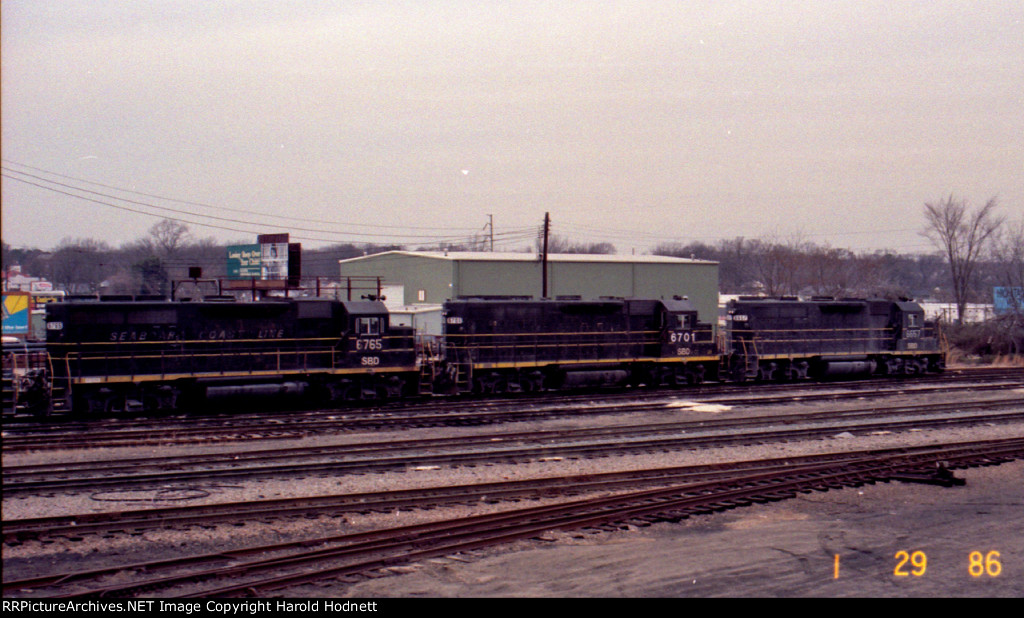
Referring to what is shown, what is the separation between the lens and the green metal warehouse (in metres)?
46.2

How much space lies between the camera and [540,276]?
153ft

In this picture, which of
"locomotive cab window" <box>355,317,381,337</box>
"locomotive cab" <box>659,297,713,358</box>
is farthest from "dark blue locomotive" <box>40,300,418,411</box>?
"locomotive cab" <box>659,297,713,358</box>

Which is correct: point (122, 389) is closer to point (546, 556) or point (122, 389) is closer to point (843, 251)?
point (546, 556)

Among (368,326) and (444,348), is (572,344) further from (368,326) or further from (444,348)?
(368,326)

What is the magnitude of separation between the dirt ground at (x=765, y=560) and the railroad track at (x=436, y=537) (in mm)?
312

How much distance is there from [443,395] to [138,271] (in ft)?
39.3

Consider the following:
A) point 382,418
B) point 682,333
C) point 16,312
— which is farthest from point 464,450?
point 682,333

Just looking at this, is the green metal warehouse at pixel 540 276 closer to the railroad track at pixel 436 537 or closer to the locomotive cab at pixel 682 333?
the locomotive cab at pixel 682 333

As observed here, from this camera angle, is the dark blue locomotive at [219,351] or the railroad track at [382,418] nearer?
the railroad track at [382,418]

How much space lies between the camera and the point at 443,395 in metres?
25.9

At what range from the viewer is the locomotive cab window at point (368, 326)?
23.0 meters

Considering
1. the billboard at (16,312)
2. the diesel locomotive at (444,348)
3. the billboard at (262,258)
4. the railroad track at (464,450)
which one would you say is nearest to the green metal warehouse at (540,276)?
the billboard at (262,258)
